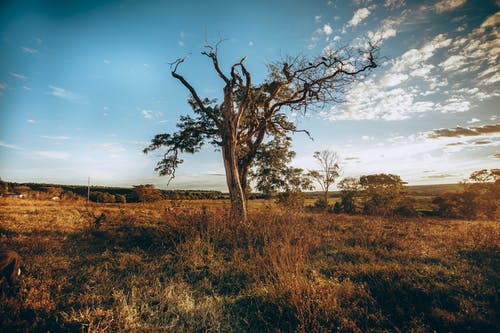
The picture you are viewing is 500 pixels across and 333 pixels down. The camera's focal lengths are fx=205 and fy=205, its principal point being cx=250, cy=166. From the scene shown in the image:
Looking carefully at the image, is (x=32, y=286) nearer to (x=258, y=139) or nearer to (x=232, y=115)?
(x=232, y=115)

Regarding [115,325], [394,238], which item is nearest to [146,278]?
[115,325]

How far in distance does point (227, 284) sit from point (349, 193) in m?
30.7

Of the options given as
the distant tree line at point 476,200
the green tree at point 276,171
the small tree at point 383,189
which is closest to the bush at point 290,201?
the green tree at point 276,171

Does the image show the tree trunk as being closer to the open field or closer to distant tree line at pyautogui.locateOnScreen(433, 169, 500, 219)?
the open field

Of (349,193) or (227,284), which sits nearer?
(227,284)

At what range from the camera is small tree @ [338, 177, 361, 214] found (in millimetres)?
30219

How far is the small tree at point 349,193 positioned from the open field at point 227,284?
73.8ft

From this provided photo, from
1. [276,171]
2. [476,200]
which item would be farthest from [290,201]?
[476,200]

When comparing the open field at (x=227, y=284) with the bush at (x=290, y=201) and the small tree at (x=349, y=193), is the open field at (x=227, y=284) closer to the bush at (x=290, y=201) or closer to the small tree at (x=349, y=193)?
the bush at (x=290, y=201)

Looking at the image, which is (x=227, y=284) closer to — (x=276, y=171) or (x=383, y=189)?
(x=276, y=171)

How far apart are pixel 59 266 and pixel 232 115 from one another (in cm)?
892

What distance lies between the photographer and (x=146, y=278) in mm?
4719

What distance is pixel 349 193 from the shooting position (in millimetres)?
31016

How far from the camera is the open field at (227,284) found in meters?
3.27
